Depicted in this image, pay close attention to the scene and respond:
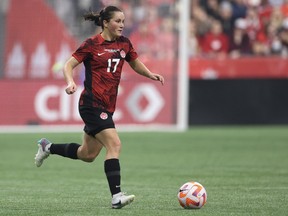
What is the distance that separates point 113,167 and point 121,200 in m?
0.38

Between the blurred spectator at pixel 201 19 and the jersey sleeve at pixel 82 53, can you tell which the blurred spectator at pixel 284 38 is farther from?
the jersey sleeve at pixel 82 53

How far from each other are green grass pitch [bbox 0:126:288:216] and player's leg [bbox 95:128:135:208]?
0.10 meters

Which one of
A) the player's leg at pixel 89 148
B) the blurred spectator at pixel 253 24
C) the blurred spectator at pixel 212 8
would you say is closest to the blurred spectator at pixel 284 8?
the blurred spectator at pixel 253 24

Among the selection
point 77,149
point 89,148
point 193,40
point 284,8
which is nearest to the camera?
point 89,148

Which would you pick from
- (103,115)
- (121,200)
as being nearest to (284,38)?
(103,115)

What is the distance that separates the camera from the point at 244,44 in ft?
77.8

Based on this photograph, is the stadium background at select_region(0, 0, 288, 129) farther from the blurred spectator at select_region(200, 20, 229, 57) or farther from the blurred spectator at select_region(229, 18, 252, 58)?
the blurred spectator at select_region(229, 18, 252, 58)

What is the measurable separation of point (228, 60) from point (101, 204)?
1421 centimetres

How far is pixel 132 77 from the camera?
2170cm

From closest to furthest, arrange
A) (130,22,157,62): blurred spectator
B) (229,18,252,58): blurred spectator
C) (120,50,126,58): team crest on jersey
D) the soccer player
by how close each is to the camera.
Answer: the soccer player
(120,50,126,58): team crest on jersey
(130,22,157,62): blurred spectator
(229,18,252,58): blurred spectator

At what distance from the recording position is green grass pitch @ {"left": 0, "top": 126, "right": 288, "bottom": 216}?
8.59 meters

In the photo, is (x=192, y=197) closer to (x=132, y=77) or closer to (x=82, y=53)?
(x=82, y=53)

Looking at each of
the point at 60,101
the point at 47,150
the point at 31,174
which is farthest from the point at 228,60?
the point at 47,150

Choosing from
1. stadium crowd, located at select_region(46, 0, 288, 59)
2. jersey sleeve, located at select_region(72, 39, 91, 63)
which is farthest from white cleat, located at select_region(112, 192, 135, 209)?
stadium crowd, located at select_region(46, 0, 288, 59)
